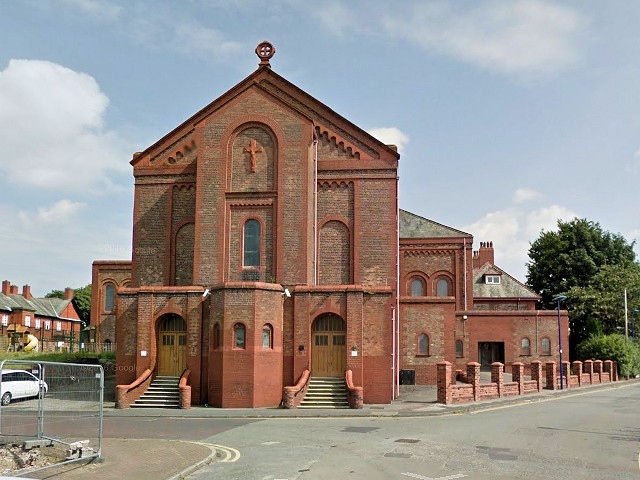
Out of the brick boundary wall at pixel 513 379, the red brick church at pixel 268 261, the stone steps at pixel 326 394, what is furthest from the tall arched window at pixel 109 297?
the stone steps at pixel 326 394

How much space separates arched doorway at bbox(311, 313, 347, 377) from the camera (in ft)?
97.7

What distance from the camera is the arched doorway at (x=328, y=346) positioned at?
2978cm

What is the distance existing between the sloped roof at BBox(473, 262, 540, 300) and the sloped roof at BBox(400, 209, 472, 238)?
26.9ft

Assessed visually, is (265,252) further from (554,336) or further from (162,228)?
(554,336)

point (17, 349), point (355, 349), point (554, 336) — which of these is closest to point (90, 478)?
point (355, 349)

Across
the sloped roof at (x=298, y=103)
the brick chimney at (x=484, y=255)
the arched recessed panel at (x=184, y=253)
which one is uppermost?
the sloped roof at (x=298, y=103)

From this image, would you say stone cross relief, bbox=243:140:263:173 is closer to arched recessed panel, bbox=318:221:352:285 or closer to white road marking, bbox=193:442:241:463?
arched recessed panel, bbox=318:221:352:285

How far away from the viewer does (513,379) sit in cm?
3534

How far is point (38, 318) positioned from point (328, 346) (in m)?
53.4

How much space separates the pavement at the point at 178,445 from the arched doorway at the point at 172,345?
3148 mm

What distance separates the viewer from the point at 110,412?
85.4 feet

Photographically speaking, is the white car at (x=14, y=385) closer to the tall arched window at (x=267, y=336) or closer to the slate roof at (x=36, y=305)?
the tall arched window at (x=267, y=336)

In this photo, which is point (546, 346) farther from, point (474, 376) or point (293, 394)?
point (293, 394)

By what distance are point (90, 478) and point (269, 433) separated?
7.68 metres
